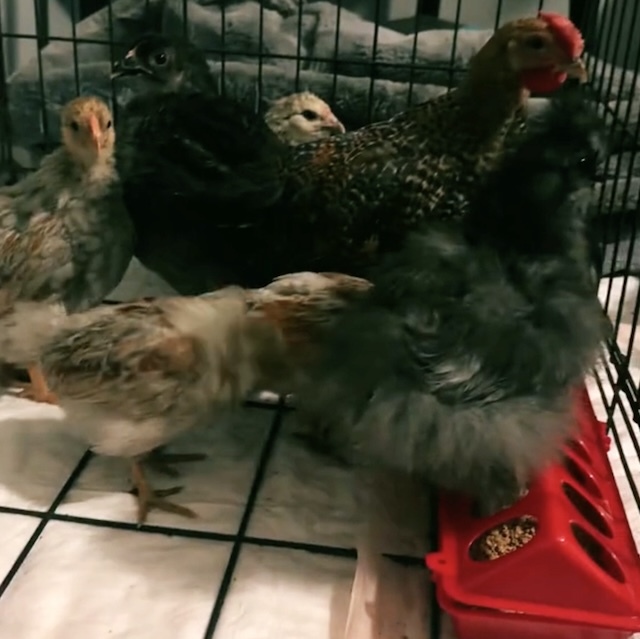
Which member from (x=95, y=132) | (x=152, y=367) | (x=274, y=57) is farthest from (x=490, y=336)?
(x=274, y=57)

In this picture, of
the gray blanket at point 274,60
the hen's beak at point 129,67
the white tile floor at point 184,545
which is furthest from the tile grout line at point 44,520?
the gray blanket at point 274,60

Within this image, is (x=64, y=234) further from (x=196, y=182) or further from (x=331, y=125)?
(x=331, y=125)

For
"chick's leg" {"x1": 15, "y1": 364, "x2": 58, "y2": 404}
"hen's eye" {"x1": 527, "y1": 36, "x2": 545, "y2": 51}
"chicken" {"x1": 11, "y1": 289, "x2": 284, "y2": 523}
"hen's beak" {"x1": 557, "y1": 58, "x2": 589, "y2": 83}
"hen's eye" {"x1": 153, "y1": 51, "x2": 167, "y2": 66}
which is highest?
"hen's eye" {"x1": 527, "y1": 36, "x2": 545, "y2": 51}

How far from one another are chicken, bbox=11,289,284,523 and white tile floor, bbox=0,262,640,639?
0.16 feet

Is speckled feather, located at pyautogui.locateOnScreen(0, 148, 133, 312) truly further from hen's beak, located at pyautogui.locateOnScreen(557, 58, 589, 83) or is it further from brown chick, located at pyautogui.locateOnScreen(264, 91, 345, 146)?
hen's beak, located at pyautogui.locateOnScreen(557, 58, 589, 83)

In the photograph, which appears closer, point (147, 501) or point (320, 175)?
point (147, 501)

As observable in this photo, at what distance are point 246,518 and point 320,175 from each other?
45cm

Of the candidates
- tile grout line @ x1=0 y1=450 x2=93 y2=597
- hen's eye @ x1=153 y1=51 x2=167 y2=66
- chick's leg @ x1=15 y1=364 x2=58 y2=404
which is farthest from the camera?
hen's eye @ x1=153 y1=51 x2=167 y2=66

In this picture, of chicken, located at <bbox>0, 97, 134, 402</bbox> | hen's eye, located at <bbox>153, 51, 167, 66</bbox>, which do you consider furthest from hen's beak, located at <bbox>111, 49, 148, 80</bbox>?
chicken, located at <bbox>0, 97, 134, 402</bbox>

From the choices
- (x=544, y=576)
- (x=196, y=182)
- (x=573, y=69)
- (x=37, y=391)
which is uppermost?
(x=573, y=69)

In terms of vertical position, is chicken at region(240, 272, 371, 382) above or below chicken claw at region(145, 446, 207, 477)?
above

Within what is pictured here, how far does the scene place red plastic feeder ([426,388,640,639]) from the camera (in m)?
0.73

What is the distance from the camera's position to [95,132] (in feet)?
3.43

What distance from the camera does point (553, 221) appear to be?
78cm
